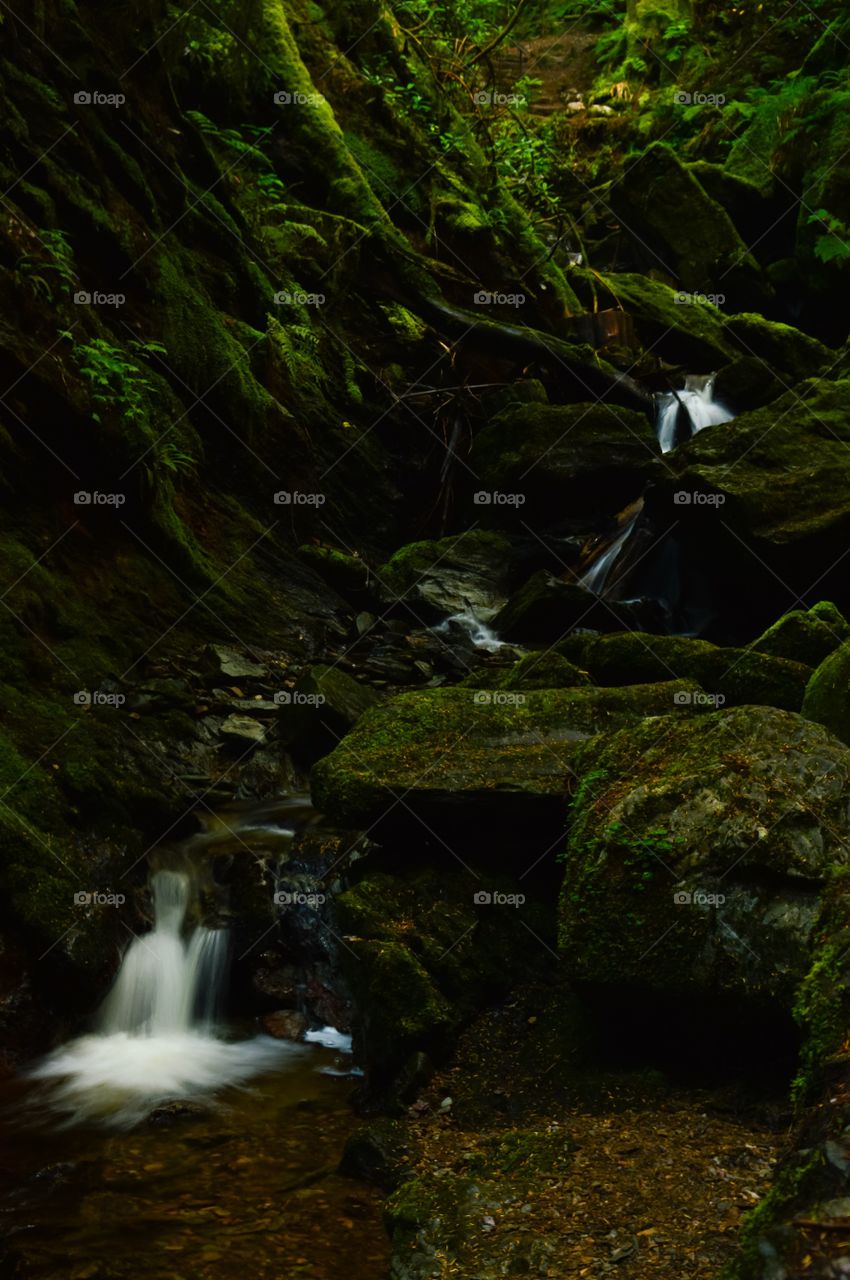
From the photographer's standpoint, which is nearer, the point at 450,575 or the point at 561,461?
the point at 450,575

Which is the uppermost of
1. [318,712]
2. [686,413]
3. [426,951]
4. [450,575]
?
[686,413]

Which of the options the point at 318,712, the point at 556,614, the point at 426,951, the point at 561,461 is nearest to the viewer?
the point at 426,951

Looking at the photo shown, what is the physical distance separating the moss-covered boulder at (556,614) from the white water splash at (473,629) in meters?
0.14

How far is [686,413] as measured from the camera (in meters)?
14.9

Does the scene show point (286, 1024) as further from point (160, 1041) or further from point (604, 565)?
point (604, 565)

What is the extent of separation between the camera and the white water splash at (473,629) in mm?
10719

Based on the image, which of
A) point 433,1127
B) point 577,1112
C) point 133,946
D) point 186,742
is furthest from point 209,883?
point 577,1112

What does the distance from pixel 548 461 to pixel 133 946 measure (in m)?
8.37

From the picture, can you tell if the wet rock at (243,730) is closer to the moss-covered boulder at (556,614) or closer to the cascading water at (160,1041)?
the cascading water at (160,1041)

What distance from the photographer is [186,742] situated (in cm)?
756

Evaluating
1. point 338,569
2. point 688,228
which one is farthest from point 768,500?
point 688,228

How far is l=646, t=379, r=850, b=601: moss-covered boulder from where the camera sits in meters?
9.80

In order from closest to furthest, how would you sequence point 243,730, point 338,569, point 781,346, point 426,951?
1. point 426,951
2. point 243,730
3. point 338,569
4. point 781,346

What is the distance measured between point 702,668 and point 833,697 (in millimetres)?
1910
